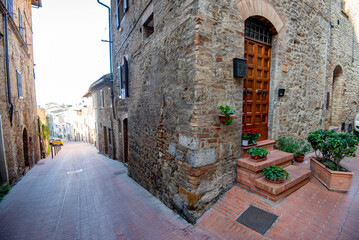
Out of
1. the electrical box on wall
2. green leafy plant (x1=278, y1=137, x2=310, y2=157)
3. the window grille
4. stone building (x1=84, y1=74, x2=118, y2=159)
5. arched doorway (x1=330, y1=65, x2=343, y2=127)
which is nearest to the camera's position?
the electrical box on wall

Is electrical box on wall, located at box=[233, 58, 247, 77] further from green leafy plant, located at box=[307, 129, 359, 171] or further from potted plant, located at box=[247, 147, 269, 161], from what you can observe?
green leafy plant, located at box=[307, 129, 359, 171]

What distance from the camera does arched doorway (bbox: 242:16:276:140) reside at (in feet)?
13.8

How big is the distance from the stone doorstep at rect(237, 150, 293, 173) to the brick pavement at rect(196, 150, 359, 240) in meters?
0.50

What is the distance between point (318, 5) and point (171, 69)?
5656 mm

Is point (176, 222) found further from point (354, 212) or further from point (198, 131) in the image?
point (354, 212)

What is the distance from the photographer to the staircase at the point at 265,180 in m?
3.23

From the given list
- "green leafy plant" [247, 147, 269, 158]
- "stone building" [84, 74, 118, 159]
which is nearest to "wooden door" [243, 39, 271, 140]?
"green leafy plant" [247, 147, 269, 158]

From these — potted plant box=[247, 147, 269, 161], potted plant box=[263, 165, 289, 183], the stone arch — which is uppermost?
the stone arch

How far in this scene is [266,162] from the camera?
3672 millimetres

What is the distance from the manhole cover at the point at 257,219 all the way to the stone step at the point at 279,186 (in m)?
0.31

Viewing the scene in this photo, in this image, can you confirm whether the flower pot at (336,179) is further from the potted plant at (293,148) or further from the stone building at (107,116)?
the stone building at (107,116)

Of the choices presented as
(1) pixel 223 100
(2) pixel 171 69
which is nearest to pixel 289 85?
(1) pixel 223 100

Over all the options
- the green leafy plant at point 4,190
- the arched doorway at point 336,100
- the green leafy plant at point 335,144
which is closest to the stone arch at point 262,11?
the green leafy plant at point 335,144

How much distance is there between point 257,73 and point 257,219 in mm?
3215
